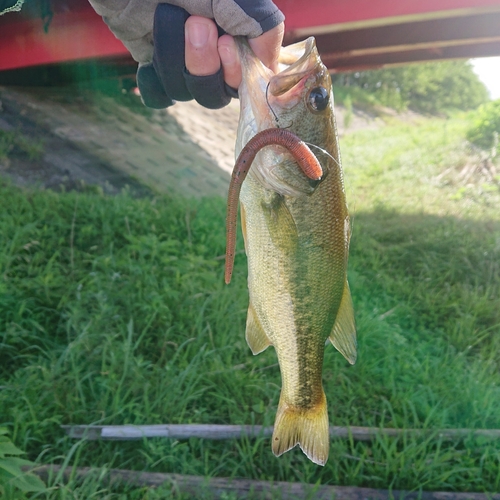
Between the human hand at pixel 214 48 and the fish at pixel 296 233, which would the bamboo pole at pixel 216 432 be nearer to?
the fish at pixel 296 233

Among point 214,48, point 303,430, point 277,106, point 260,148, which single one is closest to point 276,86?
point 277,106

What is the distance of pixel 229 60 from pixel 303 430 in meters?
1.08

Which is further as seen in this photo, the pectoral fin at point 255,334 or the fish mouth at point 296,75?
the pectoral fin at point 255,334

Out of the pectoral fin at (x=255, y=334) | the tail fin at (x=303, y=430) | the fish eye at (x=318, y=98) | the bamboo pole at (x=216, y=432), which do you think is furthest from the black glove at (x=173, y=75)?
the bamboo pole at (x=216, y=432)

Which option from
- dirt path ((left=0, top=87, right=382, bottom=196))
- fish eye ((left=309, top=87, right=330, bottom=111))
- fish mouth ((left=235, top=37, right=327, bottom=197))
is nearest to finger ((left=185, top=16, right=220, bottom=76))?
fish mouth ((left=235, top=37, right=327, bottom=197))

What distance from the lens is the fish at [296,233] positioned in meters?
1.15

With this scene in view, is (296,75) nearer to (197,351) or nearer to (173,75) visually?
(173,75)

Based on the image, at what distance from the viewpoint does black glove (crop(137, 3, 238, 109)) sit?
1.36 metres

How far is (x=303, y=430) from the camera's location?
1.34 meters

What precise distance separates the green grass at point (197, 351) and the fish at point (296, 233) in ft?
1.56

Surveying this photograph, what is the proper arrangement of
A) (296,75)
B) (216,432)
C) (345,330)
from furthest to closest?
1. (216,432)
2. (345,330)
3. (296,75)

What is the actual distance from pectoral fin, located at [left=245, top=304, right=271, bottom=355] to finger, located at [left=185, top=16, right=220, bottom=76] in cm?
72

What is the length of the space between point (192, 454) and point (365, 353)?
4.29ft

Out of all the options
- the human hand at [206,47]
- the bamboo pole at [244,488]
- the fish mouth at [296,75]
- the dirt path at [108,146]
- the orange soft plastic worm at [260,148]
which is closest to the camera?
the orange soft plastic worm at [260,148]
